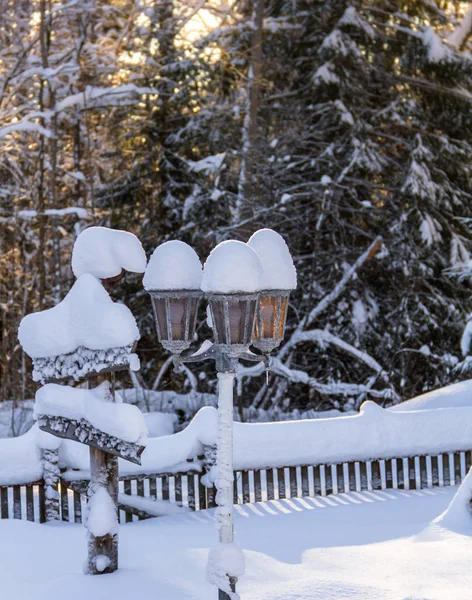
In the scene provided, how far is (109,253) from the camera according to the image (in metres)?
5.42

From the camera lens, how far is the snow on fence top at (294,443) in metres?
7.29

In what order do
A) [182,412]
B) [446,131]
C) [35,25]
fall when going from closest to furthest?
[182,412], [35,25], [446,131]

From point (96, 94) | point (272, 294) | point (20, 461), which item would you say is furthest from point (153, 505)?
point (96, 94)

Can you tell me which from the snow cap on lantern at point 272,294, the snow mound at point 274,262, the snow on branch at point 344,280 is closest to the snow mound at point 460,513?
the snow cap on lantern at point 272,294

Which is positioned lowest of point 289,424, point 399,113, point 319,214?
point 289,424

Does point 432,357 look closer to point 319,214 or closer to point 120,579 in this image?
point 319,214

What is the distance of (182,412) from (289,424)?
15.1ft

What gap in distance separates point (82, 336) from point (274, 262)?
1.61 metres

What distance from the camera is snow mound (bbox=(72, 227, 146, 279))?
5.39 meters

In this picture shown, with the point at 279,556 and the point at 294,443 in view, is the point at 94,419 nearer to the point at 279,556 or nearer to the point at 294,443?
the point at 279,556

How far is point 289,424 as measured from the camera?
807cm

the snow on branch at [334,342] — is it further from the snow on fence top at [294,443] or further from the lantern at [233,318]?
the lantern at [233,318]

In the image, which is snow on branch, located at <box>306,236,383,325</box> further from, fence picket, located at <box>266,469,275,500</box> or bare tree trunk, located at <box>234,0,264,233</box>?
fence picket, located at <box>266,469,275,500</box>

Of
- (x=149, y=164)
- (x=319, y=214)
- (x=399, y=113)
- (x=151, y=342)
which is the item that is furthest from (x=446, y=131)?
(x=151, y=342)
